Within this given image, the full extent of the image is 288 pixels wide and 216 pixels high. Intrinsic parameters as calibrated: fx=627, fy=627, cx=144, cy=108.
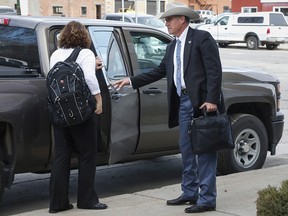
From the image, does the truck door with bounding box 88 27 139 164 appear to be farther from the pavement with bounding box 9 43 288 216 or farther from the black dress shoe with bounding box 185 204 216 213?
the black dress shoe with bounding box 185 204 216 213

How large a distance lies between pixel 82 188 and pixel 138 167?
2660 mm

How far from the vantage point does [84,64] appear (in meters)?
5.35

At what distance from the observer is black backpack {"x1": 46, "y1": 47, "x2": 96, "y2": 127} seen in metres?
5.20

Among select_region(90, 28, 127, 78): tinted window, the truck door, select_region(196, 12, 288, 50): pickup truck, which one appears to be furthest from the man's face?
select_region(196, 12, 288, 50): pickup truck

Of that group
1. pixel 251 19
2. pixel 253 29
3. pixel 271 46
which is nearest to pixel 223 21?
pixel 251 19

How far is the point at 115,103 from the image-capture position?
19.6 ft

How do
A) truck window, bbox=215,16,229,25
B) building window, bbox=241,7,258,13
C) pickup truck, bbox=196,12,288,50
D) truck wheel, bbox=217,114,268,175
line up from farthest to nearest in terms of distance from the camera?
building window, bbox=241,7,258,13 → truck window, bbox=215,16,229,25 → pickup truck, bbox=196,12,288,50 → truck wheel, bbox=217,114,268,175

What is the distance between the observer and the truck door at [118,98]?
19.6 ft

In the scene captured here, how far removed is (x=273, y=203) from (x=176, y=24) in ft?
6.19

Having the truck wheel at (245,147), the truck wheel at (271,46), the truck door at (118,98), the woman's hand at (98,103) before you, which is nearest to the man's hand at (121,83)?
the truck door at (118,98)

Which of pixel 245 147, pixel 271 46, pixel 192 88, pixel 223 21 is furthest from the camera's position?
pixel 223 21

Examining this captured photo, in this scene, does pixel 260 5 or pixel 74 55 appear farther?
pixel 260 5

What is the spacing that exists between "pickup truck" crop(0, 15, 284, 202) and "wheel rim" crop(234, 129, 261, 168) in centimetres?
1

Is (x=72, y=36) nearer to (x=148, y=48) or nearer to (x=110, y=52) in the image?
(x=110, y=52)
